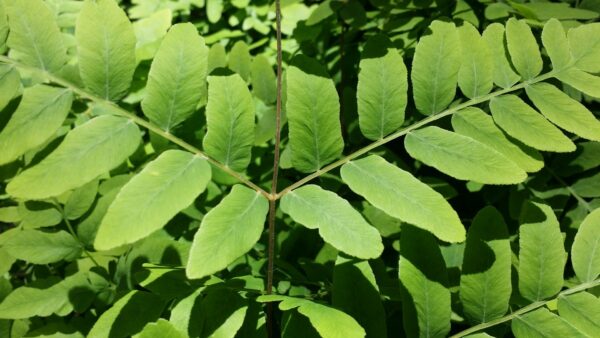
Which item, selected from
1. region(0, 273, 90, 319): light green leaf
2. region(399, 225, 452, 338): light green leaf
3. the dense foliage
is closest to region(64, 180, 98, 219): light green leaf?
the dense foliage

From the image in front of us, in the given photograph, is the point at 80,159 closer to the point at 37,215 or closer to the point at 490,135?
the point at 37,215

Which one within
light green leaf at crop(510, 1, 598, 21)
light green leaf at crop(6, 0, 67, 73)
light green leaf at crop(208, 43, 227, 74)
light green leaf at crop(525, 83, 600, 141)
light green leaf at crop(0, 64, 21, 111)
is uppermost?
light green leaf at crop(6, 0, 67, 73)

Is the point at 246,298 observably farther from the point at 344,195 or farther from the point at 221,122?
the point at 344,195

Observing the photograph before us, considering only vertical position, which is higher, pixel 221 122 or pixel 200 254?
pixel 221 122

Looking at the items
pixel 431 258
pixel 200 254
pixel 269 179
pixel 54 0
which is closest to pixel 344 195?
pixel 269 179

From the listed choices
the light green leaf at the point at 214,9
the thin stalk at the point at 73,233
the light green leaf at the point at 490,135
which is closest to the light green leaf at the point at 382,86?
the light green leaf at the point at 490,135

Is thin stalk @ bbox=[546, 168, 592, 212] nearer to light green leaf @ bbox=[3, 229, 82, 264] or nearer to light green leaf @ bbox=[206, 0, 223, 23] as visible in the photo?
light green leaf @ bbox=[3, 229, 82, 264]

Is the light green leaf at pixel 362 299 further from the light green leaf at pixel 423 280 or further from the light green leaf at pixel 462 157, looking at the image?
the light green leaf at pixel 462 157
